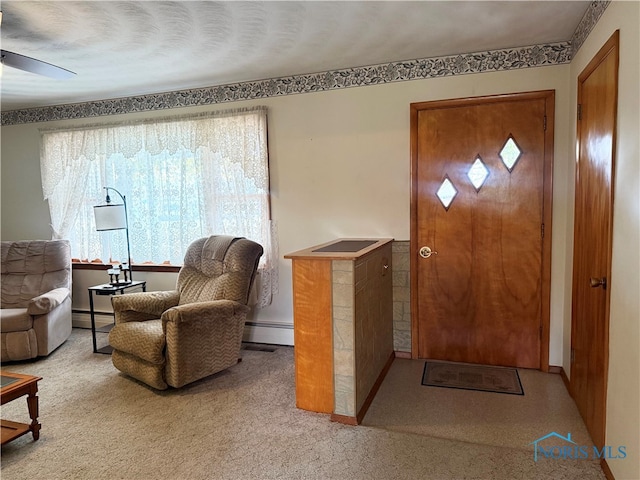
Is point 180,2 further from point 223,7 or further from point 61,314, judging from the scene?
point 61,314

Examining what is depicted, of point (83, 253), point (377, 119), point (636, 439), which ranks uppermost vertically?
point (377, 119)

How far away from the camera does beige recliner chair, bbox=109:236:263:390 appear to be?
2.89 metres

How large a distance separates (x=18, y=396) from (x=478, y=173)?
329 cm

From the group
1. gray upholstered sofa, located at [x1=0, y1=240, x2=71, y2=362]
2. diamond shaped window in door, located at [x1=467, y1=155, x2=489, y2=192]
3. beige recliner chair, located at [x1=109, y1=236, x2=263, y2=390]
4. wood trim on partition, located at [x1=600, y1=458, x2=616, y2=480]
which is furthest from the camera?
gray upholstered sofa, located at [x1=0, y1=240, x2=71, y2=362]

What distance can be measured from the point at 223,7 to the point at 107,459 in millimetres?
2520

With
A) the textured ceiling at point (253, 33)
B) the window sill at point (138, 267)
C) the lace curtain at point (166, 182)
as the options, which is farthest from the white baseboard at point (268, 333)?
the textured ceiling at point (253, 33)

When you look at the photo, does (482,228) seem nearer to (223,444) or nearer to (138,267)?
(223,444)

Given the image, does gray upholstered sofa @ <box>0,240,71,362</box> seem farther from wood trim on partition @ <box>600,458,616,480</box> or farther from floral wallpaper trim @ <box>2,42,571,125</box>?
wood trim on partition @ <box>600,458,616,480</box>

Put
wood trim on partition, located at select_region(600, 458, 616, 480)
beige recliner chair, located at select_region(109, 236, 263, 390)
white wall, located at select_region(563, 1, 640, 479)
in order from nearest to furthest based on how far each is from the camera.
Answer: white wall, located at select_region(563, 1, 640, 479) < wood trim on partition, located at select_region(600, 458, 616, 480) < beige recliner chair, located at select_region(109, 236, 263, 390)

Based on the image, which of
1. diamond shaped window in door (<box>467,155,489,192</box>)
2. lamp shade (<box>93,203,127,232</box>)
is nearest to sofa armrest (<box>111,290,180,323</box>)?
lamp shade (<box>93,203,127,232</box>)

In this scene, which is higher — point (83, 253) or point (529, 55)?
point (529, 55)

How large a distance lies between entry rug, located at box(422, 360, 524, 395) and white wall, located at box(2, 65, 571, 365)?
1.38 feet

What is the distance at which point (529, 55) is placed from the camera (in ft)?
10.0

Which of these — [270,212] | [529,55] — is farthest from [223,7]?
[529,55]
